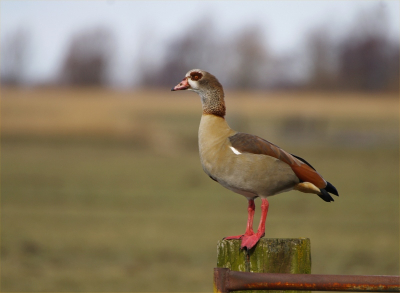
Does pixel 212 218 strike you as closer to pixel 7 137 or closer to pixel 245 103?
→ pixel 7 137

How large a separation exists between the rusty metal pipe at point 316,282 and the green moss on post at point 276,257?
16 centimetres

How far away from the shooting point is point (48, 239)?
34.6 feet

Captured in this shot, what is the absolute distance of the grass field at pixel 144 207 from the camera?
887 cm

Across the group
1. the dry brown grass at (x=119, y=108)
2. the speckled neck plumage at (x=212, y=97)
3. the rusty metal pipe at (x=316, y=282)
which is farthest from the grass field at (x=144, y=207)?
the rusty metal pipe at (x=316, y=282)

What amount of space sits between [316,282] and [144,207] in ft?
38.0

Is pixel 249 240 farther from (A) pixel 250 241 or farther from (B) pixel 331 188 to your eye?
(B) pixel 331 188

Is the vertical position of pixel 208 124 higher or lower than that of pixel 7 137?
higher

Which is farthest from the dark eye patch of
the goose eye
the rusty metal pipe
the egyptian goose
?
the rusty metal pipe

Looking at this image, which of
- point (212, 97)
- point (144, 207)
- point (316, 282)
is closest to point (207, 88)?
point (212, 97)

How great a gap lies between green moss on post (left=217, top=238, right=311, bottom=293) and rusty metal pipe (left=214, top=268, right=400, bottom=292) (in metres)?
0.16

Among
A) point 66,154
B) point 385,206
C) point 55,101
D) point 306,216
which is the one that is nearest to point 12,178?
point 66,154

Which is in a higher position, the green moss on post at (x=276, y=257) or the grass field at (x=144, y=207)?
the green moss on post at (x=276, y=257)

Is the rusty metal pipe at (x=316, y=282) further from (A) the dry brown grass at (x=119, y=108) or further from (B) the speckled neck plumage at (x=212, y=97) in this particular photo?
(A) the dry brown grass at (x=119, y=108)

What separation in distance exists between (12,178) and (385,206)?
947 cm
